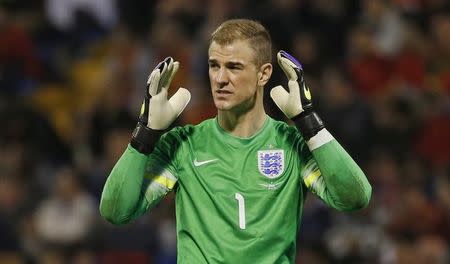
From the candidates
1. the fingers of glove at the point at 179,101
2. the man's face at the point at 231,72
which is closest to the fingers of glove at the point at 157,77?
the fingers of glove at the point at 179,101

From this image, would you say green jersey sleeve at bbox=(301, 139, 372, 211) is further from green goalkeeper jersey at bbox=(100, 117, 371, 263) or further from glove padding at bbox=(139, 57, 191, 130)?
glove padding at bbox=(139, 57, 191, 130)

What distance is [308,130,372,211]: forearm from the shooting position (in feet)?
17.4

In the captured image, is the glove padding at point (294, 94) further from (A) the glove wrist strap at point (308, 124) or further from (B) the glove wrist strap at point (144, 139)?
(B) the glove wrist strap at point (144, 139)

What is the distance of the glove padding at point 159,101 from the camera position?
5449 millimetres

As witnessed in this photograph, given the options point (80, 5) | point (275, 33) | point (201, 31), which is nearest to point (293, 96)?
point (275, 33)

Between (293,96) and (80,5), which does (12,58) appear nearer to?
(80,5)

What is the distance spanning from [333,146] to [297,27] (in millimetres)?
6769

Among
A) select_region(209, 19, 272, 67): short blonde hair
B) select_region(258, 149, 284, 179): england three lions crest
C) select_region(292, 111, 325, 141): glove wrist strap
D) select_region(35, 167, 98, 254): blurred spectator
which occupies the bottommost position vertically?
select_region(35, 167, 98, 254): blurred spectator

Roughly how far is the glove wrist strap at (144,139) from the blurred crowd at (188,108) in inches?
189

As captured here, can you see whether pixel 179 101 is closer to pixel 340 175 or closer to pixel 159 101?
pixel 159 101

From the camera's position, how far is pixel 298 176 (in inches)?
219

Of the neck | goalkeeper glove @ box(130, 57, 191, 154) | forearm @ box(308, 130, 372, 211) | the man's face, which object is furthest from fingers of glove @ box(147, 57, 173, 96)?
forearm @ box(308, 130, 372, 211)

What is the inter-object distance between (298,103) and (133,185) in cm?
89

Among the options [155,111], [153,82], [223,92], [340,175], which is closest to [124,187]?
[155,111]
